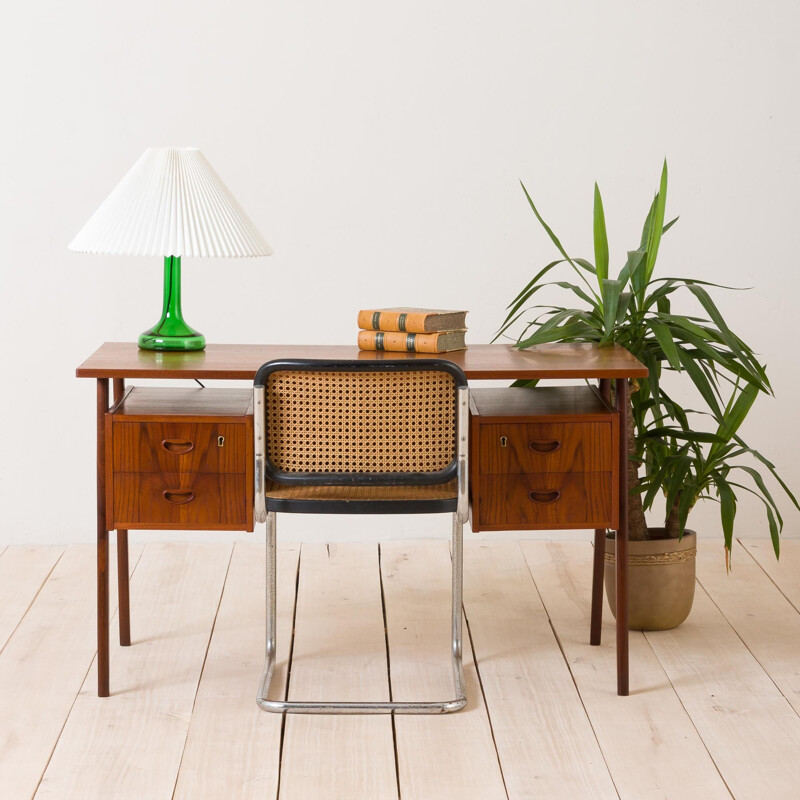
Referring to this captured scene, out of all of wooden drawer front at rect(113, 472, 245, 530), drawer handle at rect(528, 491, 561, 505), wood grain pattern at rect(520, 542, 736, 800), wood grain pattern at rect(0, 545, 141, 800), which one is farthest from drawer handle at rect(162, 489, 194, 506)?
wood grain pattern at rect(520, 542, 736, 800)

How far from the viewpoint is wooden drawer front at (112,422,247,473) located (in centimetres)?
238

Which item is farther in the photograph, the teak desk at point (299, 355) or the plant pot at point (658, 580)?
the plant pot at point (658, 580)

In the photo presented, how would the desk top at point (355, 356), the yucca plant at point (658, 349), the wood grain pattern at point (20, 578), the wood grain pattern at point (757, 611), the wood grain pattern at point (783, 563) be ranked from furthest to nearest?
the wood grain pattern at point (783, 563) → the wood grain pattern at point (20, 578) → the wood grain pattern at point (757, 611) → the yucca plant at point (658, 349) → the desk top at point (355, 356)

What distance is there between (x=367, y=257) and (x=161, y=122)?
768mm

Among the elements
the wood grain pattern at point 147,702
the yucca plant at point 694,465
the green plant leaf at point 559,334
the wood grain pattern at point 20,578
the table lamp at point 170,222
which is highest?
the table lamp at point 170,222

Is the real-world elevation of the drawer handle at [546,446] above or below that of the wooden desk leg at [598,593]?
above

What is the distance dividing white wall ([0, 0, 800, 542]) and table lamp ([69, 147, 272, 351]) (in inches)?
39.1

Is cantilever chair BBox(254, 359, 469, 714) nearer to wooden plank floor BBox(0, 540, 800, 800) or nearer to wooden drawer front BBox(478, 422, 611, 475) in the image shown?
wooden drawer front BBox(478, 422, 611, 475)

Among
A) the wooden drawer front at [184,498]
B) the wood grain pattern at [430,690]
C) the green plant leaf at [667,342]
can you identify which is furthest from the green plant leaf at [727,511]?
the wooden drawer front at [184,498]

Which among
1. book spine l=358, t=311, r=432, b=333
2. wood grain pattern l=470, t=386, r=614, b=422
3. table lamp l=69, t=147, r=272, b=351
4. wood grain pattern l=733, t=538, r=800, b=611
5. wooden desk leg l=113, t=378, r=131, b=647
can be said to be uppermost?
table lamp l=69, t=147, r=272, b=351

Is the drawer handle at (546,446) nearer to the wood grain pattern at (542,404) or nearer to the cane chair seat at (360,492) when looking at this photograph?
the wood grain pattern at (542,404)

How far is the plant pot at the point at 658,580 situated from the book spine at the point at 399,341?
0.78m

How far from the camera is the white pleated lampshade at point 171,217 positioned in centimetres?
247

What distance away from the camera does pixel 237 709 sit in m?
2.46
